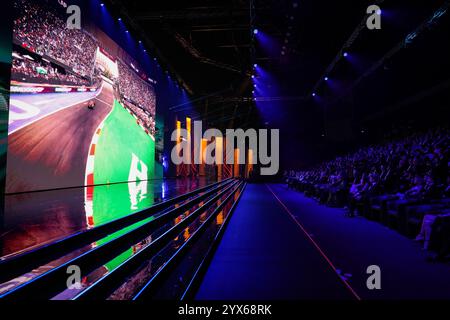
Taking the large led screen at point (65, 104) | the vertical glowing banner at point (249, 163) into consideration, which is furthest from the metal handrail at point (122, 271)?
the vertical glowing banner at point (249, 163)

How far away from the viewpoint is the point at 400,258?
Answer: 2.89 metres

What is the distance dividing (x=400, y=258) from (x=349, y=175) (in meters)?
3.58

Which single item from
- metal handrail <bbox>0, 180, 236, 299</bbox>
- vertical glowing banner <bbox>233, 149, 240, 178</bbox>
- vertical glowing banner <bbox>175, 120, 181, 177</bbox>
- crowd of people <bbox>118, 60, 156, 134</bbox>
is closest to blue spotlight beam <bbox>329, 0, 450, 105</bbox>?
metal handrail <bbox>0, 180, 236, 299</bbox>

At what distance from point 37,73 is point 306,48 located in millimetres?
7105

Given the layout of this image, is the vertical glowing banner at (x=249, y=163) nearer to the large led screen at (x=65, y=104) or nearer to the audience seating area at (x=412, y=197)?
the large led screen at (x=65, y=104)

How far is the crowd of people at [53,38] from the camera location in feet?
16.7

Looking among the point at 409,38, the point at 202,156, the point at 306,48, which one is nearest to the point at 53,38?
the point at 306,48

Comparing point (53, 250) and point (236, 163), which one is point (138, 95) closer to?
point (53, 250)

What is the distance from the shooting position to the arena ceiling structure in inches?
278

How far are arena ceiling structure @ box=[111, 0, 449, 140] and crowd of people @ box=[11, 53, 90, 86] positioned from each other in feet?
10.4

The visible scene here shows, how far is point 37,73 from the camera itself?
17.4 ft

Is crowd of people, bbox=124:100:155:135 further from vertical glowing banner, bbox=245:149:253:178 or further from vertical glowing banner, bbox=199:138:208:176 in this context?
vertical glowing banner, bbox=245:149:253:178
